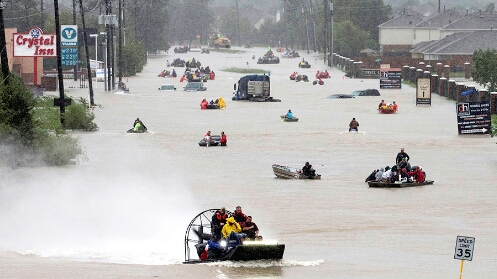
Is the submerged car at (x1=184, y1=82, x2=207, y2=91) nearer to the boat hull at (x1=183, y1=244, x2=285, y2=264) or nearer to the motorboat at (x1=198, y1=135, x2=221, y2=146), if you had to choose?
the motorboat at (x1=198, y1=135, x2=221, y2=146)

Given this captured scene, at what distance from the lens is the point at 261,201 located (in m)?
38.9

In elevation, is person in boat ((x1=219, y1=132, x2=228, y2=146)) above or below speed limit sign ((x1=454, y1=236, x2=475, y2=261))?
below

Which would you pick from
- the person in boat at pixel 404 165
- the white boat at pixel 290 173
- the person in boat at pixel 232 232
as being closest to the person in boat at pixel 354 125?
the white boat at pixel 290 173

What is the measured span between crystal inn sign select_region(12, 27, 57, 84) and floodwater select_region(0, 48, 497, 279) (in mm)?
12541

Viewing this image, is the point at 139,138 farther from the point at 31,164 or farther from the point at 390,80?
the point at 390,80

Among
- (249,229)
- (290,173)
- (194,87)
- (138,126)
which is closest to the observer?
(249,229)

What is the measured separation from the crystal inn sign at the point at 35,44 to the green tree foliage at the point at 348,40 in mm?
93394

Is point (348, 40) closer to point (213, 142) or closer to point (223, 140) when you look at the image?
point (223, 140)

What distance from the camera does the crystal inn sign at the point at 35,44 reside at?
273 feet

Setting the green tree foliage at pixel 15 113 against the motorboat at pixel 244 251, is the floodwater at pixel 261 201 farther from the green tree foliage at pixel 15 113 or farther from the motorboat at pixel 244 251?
the green tree foliage at pixel 15 113

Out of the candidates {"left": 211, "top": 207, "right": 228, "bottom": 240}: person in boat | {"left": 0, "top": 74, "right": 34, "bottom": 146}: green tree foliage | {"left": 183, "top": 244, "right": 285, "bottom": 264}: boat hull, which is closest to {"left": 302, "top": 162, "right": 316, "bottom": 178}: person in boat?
{"left": 0, "top": 74, "right": 34, "bottom": 146}: green tree foliage

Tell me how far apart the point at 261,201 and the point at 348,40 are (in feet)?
446

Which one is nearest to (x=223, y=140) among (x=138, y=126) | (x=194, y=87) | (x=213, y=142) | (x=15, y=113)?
(x=213, y=142)

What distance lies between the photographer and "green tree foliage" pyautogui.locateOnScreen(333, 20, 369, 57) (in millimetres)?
173125
